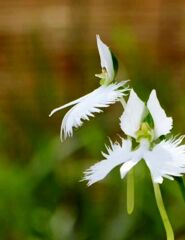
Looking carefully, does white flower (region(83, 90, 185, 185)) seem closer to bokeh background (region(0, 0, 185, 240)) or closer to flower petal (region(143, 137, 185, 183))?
flower petal (region(143, 137, 185, 183))

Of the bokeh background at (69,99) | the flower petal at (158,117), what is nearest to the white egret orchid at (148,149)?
the flower petal at (158,117)

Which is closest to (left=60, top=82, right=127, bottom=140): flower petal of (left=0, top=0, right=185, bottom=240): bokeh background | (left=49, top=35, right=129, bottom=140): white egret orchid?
(left=49, top=35, right=129, bottom=140): white egret orchid

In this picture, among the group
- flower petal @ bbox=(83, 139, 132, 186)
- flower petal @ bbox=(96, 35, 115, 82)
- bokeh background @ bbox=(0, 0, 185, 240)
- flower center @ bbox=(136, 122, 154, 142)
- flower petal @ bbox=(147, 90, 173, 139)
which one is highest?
flower petal @ bbox=(96, 35, 115, 82)

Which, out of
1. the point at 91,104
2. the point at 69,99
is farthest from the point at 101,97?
the point at 69,99

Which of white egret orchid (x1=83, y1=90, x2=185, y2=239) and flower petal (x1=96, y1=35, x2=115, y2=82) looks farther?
flower petal (x1=96, y1=35, x2=115, y2=82)

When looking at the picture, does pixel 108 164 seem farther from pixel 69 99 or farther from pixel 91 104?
pixel 69 99

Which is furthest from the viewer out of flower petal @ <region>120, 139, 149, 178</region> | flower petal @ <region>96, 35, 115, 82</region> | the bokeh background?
the bokeh background

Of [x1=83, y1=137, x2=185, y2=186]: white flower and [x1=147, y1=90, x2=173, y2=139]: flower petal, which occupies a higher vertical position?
[x1=147, y1=90, x2=173, y2=139]: flower petal

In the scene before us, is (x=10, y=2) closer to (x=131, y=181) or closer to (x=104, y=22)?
(x=104, y=22)
